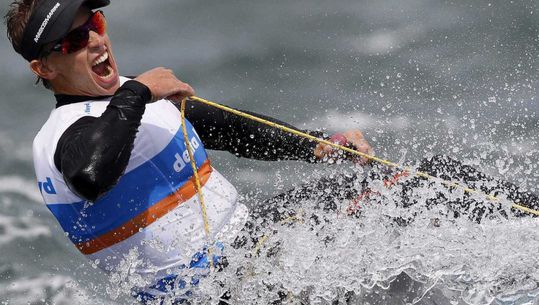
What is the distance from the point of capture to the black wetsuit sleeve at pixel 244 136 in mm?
4445

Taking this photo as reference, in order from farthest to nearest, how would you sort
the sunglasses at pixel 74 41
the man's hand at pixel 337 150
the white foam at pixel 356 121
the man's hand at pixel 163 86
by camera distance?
the white foam at pixel 356 121, the man's hand at pixel 337 150, the sunglasses at pixel 74 41, the man's hand at pixel 163 86

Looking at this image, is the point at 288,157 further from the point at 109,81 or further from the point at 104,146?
the point at 104,146

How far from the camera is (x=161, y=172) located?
395 centimetres

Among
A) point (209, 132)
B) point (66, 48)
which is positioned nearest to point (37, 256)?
point (209, 132)

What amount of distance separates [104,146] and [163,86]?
14.5 inches

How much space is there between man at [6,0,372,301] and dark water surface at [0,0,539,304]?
1.67 meters

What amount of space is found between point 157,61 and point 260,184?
1.28 meters

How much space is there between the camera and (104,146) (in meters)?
3.52

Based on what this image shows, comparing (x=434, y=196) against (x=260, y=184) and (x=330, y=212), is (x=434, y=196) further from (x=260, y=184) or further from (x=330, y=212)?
(x=260, y=184)

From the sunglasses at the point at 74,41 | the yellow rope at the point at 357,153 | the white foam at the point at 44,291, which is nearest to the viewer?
the sunglasses at the point at 74,41

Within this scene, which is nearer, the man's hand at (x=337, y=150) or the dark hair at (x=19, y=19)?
the dark hair at (x=19, y=19)

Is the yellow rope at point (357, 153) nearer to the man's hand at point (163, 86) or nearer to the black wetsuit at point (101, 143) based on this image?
Result: the man's hand at point (163, 86)

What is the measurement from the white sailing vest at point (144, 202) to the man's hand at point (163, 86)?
0.20 metres

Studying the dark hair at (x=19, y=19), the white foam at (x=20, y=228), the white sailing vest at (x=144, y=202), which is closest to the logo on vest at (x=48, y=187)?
the white sailing vest at (x=144, y=202)
